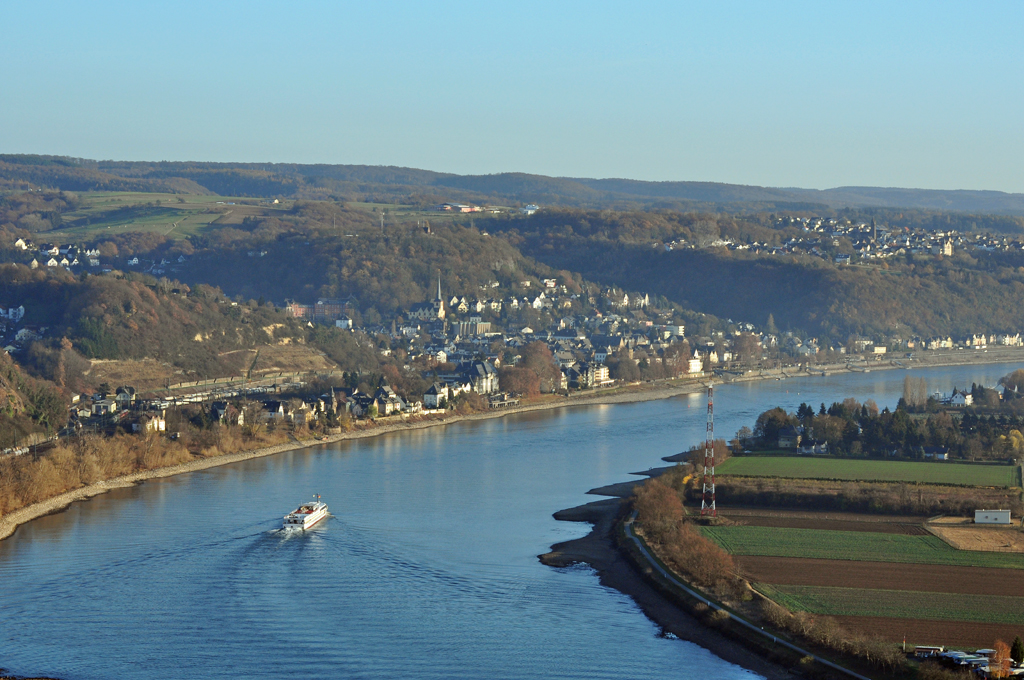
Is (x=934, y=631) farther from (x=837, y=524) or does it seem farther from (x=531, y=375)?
(x=531, y=375)

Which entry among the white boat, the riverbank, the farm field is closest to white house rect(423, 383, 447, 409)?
the riverbank

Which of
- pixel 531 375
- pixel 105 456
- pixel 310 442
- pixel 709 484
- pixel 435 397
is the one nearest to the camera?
pixel 709 484

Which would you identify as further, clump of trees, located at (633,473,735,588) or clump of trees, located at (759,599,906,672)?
clump of trees, located at (633,473,735,588)

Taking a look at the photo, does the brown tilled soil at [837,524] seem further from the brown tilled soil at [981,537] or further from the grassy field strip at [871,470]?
the grassy field strip at [871,470]

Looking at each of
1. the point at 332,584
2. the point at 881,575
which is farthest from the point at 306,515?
the point at 881,575

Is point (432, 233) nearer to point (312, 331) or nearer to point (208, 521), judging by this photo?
point (312, 331)

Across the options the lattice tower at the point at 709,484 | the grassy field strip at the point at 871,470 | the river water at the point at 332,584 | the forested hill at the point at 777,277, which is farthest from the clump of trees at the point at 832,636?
the forested hill at the point at 777,277

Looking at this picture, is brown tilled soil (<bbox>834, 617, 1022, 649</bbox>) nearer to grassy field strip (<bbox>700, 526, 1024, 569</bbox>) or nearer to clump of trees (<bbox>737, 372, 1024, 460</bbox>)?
grassy field strip (<bbox>700, 526, 1024, 569</bbox>)
